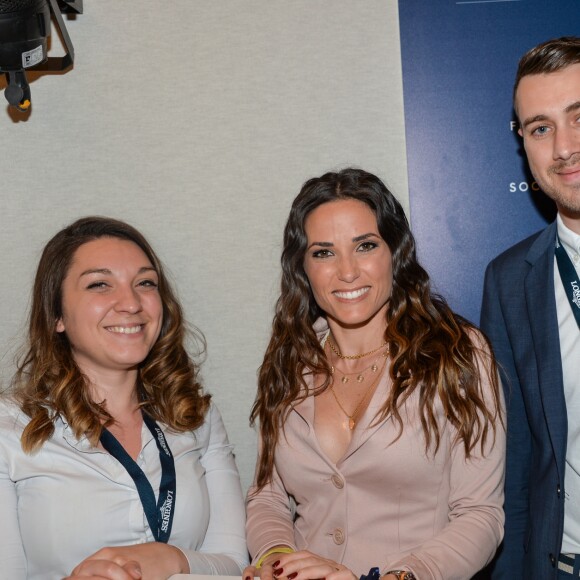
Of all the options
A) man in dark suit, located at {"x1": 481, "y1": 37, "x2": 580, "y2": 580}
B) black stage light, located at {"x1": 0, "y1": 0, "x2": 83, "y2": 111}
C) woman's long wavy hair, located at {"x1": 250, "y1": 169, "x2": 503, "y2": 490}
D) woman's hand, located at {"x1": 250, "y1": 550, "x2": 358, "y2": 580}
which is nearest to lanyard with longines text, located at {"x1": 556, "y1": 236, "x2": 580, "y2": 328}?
man in dark suit, located at {"x1": 481, "y1": 37, "x2": 580, "y2": 580}

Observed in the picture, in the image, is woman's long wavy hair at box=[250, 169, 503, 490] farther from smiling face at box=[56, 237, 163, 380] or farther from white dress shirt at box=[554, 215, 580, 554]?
smiling face at box=[56, 237, 163, 380]

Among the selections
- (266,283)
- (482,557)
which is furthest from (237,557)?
(266,283)

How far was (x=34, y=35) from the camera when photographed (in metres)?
2.76

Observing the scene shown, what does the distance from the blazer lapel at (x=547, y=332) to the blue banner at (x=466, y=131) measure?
1.83 feet

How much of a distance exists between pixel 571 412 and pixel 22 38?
86.2 inches

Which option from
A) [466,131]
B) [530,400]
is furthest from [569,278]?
[466,131]

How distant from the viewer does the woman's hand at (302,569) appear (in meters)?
2.09

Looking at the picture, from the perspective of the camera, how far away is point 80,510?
7.66ft

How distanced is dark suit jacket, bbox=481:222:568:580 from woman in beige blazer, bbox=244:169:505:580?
0.40 ft

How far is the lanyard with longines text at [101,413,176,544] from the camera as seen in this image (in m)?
2.39

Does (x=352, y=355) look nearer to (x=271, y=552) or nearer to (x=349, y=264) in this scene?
(x=349, y=264)

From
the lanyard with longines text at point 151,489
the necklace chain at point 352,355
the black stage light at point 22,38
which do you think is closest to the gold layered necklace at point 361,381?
the necklace chain at point 352,355

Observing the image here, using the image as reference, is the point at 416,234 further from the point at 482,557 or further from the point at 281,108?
the point at 482,557

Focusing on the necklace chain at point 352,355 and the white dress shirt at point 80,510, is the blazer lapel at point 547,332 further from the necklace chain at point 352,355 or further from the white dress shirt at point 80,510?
the white dress shirt at point 80,510
